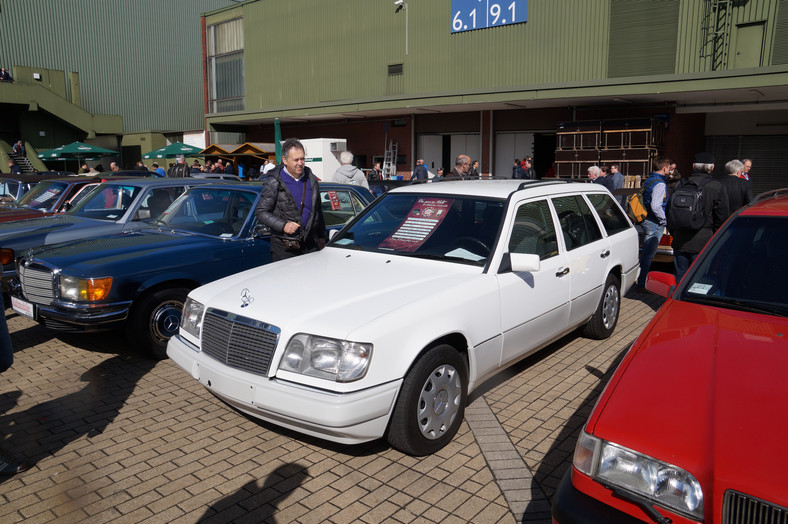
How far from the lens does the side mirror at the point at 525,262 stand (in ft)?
13.0

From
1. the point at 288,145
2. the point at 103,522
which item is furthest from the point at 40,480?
the point at 288,145

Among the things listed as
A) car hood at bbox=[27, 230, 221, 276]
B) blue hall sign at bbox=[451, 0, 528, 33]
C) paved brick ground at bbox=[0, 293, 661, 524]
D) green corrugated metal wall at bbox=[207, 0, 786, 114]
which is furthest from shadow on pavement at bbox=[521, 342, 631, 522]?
blue hall sign at bbox=[451, 0, 528, 33]

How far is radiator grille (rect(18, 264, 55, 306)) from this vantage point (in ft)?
17.0

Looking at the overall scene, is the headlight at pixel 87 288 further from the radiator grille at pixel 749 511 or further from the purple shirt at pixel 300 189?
the radiator grille at pixel 749 511

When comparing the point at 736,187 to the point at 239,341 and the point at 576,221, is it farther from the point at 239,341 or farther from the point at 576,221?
the point at 239,341

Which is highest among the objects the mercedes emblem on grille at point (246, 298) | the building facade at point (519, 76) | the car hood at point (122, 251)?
the building facade at point (519, 76)

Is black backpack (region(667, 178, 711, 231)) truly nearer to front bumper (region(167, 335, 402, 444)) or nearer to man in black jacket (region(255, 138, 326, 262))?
man in black jacket (region(255, 138, 326, 262))

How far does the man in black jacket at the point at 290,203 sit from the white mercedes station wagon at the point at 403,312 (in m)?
0.77

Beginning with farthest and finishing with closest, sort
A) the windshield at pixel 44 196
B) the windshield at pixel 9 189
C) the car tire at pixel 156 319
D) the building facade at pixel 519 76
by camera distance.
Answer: the building facade at pixel 519 76
the windshield at pixel 9 189
the windshield at pixel 44 196
the car tire at pixel 156 319

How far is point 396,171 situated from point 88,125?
895 inches

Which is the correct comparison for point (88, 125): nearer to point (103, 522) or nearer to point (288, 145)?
point (288, 145)

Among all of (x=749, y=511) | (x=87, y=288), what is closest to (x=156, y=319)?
(x=87, y=288)

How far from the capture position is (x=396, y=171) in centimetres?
2417

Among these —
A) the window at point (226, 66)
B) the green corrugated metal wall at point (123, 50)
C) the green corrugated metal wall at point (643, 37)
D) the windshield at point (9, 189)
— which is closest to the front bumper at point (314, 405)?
the windshield at point (9, 189)
